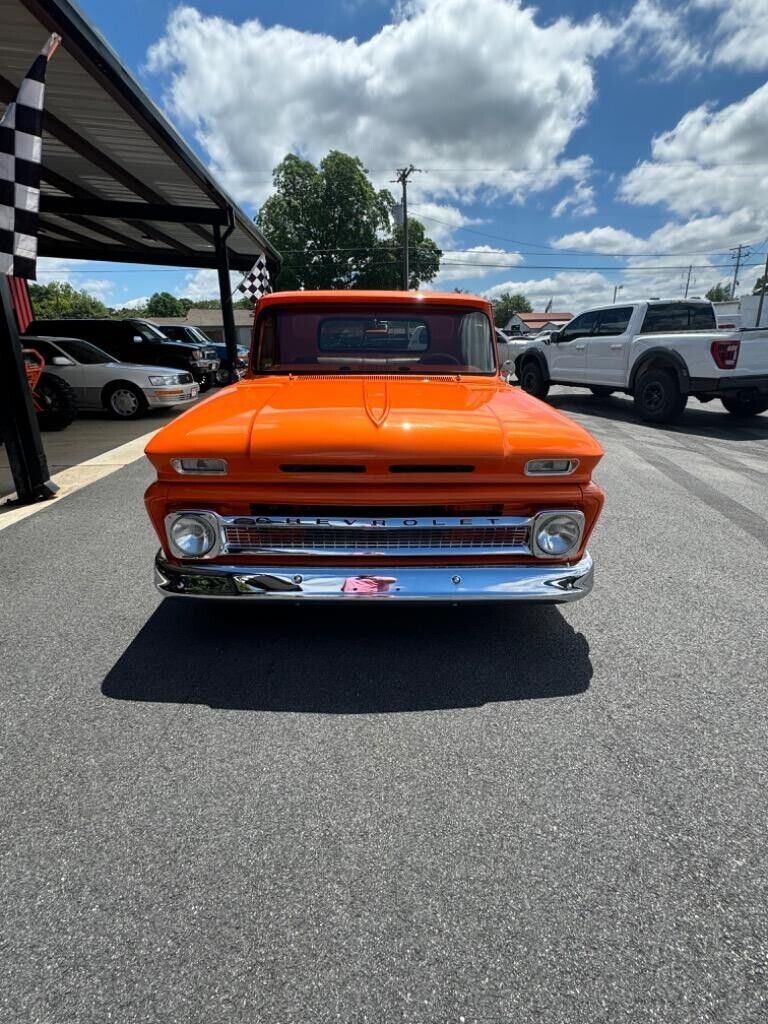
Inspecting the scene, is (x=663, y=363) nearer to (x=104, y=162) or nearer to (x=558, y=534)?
(x=558, y=534)

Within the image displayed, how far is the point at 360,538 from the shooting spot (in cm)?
222

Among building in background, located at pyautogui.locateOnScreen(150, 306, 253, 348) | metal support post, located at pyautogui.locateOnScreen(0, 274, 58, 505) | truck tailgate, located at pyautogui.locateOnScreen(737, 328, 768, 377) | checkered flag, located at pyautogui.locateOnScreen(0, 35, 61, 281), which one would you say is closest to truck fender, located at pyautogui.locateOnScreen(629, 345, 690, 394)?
truck tailgate, located at pyautogui.locateOnScreen(737, 328, 768, 377)

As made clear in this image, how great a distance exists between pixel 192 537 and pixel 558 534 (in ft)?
4.96

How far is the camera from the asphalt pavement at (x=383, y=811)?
48.8 inches

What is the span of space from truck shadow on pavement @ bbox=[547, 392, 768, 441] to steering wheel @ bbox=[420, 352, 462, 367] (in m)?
6.34

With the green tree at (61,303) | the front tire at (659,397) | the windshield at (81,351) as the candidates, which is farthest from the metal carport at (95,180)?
the green tree at (61,303)

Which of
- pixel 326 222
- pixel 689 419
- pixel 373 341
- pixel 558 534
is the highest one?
pixel 326 222

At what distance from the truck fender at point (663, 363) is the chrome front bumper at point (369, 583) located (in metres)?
7.54

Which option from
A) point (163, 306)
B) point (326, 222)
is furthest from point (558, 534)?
point (163, 306)

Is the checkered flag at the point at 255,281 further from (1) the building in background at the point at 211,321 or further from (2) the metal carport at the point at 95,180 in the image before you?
(1) the building in background at the point at 211,321

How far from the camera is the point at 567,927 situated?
136 cm

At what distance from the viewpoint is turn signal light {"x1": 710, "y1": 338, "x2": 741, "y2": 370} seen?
305 inches

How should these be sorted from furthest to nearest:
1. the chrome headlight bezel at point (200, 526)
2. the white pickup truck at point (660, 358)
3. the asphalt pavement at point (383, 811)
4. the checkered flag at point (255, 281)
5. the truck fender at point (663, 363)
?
the checkered flag at point (255, 281)
the truck fender at point (663, 363)
the white pickup truck at point (660, 358)
the chrome headlight bezel at point (200, 526)
the asphalt pavement at point (383, 811)

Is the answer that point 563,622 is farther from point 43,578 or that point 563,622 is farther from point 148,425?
point 148,425
